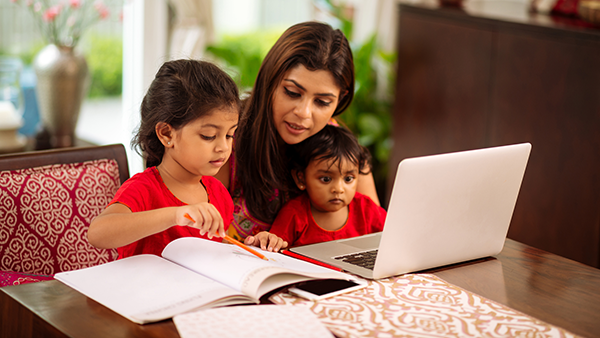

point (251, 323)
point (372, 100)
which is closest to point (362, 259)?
point (251, 323)

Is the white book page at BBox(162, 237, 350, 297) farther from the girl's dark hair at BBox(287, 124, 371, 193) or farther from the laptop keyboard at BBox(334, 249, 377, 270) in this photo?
the girl's dark hair at BBox(287, 124, 371, 193)

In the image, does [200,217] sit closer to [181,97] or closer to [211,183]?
[181,97]

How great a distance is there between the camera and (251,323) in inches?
36.5

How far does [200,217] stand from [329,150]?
2.11 feet

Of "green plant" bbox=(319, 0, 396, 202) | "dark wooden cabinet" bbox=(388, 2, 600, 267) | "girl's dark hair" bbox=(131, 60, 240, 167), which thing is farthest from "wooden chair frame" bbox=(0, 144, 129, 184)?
"green plant" bbox=(319, 0, 396, 202)

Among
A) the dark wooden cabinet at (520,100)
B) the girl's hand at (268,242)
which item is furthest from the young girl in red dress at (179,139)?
the dark wooden cabinet at (520,100)

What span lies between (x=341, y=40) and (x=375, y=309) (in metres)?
0.92

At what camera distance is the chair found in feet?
4.72

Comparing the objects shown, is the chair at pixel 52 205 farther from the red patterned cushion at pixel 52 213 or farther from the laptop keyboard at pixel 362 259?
the laptop keyboard at pixel 362 259

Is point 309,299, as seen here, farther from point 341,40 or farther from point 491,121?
point 491,121

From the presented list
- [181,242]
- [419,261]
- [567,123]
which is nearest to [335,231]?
[419,261]

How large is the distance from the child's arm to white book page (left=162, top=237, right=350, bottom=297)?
0.05 meters

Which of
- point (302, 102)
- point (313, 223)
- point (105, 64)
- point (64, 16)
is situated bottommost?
point (313, 223)

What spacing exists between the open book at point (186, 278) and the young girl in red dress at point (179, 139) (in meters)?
0.10
